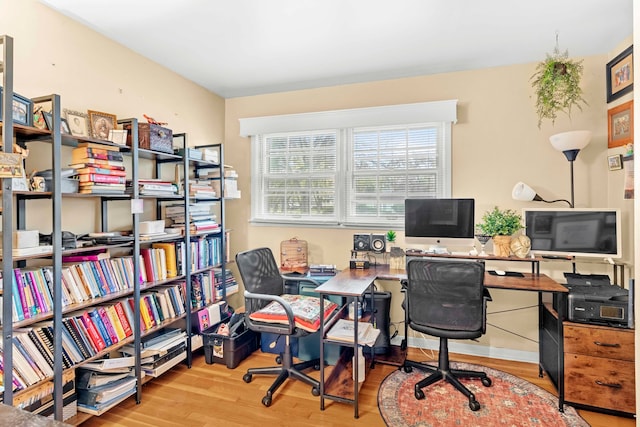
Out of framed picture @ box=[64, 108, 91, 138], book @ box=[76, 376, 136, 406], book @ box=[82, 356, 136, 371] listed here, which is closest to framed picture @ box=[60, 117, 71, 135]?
framed picture @ box=[64, 108, 91, 138]

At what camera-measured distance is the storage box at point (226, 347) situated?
114 inches

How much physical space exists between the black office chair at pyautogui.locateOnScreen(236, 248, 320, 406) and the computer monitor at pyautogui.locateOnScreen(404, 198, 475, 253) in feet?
3.95

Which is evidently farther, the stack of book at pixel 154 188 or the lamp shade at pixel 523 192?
the lamp shade at pixel 523 192

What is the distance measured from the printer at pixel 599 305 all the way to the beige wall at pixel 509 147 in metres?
0.58

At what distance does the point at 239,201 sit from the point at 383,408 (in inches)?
98.1

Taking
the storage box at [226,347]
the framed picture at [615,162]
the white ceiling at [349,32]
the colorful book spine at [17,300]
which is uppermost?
the white ceiling at [349,32]

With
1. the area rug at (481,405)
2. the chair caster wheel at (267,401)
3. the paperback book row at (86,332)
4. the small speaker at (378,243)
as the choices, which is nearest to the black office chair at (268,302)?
the chair caster wheel at (267,401)

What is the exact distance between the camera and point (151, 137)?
2.60 m

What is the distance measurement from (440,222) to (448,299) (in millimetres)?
773

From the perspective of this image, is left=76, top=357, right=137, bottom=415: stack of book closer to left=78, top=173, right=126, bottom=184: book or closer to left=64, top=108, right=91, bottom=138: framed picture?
left=78, top=173, right=126, bottom=184: book

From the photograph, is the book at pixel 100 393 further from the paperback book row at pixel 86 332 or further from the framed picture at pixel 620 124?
the framed picture at pixel 620 124

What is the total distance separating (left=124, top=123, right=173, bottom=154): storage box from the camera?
8.45 feet

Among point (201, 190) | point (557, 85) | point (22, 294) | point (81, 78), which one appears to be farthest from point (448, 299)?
point (81, 78)

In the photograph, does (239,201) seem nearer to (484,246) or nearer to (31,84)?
(31,84)
